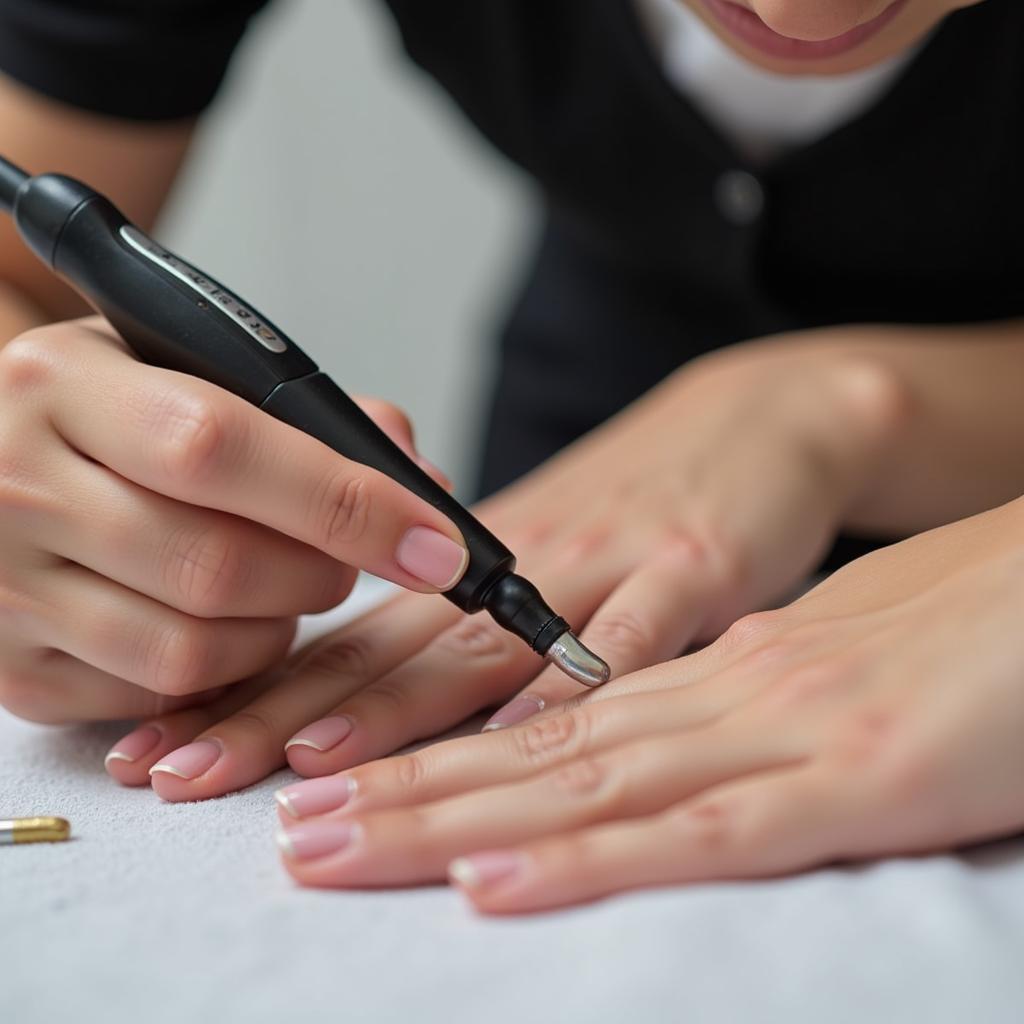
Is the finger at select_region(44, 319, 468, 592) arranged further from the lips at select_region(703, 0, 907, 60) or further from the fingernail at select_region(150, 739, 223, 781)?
the lips at select_region(703, 0, 907, 60)

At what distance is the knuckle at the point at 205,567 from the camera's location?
46 cm

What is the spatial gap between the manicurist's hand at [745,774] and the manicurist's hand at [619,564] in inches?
2.5

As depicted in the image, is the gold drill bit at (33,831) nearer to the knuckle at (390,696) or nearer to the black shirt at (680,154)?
the knuckle at (390,696)

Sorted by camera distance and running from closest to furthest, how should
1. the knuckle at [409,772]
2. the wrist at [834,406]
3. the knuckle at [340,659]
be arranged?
the knuckle at [409,772] → the knuckle at [340,659] → the wrist at [834,406]

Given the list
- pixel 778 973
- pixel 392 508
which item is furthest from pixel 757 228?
pixel 778 973

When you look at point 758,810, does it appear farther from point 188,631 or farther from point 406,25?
point 406,25

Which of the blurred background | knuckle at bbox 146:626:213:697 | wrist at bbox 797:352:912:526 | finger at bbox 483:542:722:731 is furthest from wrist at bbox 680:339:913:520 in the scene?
the blurred background

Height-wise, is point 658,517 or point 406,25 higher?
→ point 406,25

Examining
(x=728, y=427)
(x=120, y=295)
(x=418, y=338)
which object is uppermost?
(x=120, y=295)

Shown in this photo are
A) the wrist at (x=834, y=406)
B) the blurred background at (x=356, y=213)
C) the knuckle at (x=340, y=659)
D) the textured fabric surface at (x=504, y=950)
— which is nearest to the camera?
the textured fabric surface at (x=504, y=950)

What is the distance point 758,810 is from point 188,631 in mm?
224

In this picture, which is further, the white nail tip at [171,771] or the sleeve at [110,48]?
the sleeve at [110,48]

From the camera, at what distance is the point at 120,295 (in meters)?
0.47

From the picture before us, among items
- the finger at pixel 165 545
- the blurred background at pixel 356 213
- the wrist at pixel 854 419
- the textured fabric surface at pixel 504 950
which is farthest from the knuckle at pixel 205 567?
the blurred background at pixel 356 213
